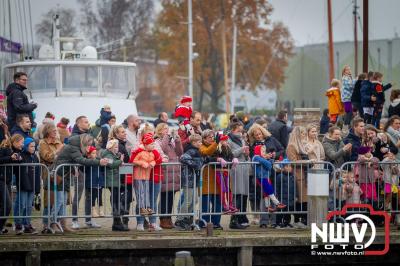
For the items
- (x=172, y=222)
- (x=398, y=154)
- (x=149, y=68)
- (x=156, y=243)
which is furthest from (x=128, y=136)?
(x=149, y=68)

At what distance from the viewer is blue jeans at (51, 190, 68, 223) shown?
1767 centimetres

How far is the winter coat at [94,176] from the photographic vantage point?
17938 millimetres

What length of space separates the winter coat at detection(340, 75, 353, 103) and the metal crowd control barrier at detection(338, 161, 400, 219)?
6016 mm

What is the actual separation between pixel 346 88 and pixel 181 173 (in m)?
7.69

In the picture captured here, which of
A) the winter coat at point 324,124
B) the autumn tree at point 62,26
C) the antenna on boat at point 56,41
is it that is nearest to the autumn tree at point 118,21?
the autumn tree at point 62,26

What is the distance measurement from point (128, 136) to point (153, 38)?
2777 inches

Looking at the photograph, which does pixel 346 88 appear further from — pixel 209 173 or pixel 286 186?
pixel 209 173

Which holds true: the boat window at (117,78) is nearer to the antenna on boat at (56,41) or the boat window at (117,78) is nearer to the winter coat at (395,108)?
the antenna on boat at (56,41)

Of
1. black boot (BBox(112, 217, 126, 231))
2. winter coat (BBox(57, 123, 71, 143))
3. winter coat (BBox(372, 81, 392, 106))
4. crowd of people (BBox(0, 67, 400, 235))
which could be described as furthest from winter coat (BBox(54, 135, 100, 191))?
winter coat (BBox(372, 81, 392, 106))

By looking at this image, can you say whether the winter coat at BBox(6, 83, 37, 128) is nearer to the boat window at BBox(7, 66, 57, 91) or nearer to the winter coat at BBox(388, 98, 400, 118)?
the winter coat at BBox(388, 98, 400, 118)

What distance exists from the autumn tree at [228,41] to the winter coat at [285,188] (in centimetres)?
5204

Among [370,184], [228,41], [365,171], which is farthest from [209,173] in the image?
[228,41]

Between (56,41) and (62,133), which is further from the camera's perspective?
(56,41)

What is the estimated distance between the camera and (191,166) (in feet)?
59.5
